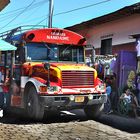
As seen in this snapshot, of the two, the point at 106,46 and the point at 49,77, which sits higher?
the point at 106,46

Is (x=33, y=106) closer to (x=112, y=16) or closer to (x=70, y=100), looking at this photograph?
Result: (x=70, y=100)

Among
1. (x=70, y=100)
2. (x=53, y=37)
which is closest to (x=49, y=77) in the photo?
(x=70, y=100)

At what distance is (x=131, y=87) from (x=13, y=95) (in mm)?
4468

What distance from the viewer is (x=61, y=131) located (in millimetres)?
11086

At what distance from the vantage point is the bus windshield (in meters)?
13.4

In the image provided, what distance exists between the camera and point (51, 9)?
87.0 feet

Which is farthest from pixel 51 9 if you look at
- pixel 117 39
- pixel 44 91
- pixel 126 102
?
pixel 44 91

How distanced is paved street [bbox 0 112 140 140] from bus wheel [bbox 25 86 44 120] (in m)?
0.25

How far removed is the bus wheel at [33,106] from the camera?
12.4 metres

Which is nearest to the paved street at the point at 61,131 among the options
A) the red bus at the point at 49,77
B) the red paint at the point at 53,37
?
the red bus at the point at 49,77

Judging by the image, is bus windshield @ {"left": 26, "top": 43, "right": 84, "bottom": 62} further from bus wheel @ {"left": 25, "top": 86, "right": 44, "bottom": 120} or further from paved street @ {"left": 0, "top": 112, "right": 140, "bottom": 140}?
paved street @ {"left": 0, "top": 112, "right": 140, "bottom": 140}

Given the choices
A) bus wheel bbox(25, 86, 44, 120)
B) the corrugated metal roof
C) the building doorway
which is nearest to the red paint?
bus wheel bbox(25, 86, 44, 120)

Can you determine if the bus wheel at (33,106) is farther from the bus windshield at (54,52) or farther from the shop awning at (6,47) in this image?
the shop awning at (6,47)

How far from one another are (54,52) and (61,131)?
3550 millimetres
